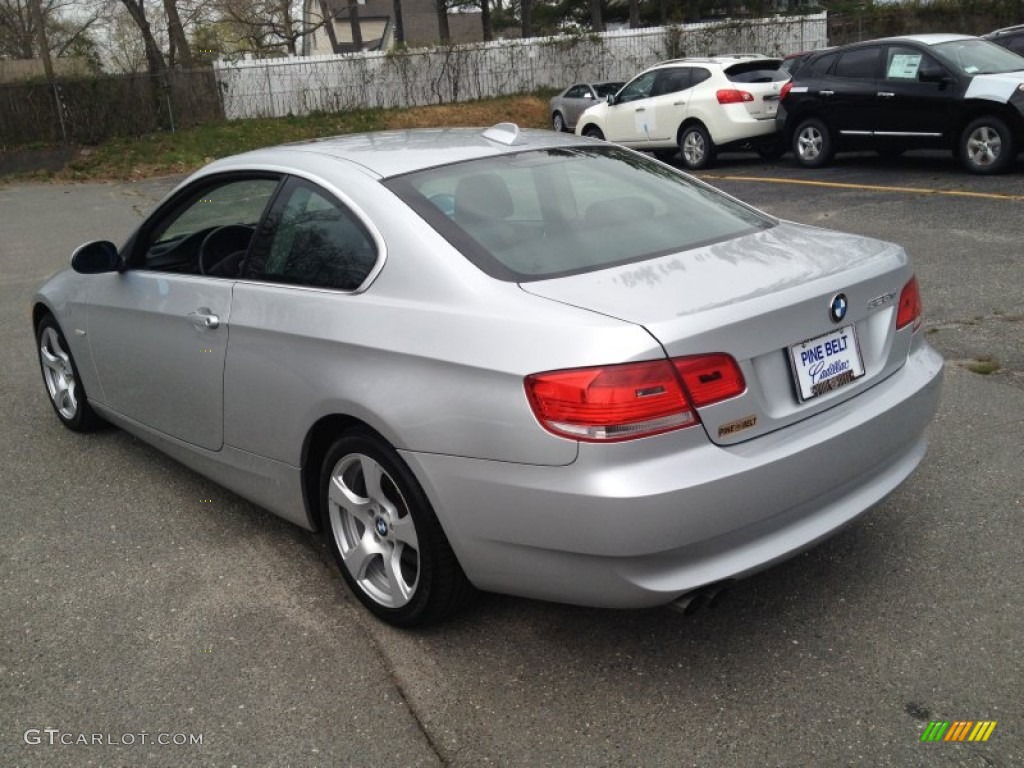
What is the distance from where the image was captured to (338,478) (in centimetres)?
342

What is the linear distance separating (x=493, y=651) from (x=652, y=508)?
0.88m

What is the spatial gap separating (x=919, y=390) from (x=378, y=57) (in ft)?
94.1

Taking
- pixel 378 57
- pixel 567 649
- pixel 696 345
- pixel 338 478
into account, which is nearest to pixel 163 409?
pixel 338 478

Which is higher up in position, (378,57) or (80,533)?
(378,57)

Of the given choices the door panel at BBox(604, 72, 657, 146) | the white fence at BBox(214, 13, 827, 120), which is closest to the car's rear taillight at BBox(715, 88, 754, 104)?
the door panel at BBox(604, 72, 657, 146)

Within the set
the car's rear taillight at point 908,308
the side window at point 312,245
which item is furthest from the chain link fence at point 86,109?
the car's rear taillight at point 908,308

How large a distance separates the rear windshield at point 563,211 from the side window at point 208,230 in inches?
35.0

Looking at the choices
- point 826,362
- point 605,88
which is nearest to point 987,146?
point 826,362

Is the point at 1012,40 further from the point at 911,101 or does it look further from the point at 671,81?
the point at 671,81

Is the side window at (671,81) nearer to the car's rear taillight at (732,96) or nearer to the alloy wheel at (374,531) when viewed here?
the car's rear taillight at (732,96)

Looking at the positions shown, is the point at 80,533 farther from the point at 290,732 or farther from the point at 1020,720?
the point at 1020,720

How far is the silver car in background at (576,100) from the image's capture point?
2469 centimetres

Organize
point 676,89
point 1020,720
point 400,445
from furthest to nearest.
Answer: point 676,89, point 400,445, point 1020,720

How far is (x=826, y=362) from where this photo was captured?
3031mm
